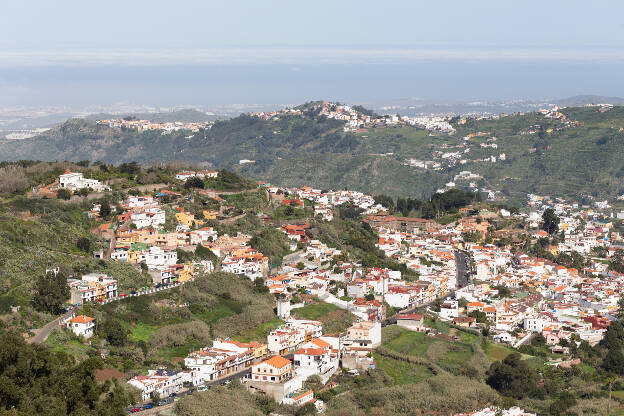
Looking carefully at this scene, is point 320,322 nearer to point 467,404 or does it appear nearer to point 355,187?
point 467,404

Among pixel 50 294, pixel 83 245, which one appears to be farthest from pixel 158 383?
pixel 83 245

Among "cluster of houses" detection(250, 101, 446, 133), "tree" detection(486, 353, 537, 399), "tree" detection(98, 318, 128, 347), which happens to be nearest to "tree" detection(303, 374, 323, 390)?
"tree" detection(98, 318, 128, 347)

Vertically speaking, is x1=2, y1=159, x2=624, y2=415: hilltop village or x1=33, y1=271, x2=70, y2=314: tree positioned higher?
x1=33, y1=271, x2=70, y2=314: tree

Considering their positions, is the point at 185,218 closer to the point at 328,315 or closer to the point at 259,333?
the point at 328,315

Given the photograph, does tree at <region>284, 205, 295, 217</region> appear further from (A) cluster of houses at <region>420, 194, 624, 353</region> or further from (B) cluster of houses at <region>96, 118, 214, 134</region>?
(B) cluster of houses at <region>96, 118, 214, 134</region>

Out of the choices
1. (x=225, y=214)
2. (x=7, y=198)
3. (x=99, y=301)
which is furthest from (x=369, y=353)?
(x=7, y=198)

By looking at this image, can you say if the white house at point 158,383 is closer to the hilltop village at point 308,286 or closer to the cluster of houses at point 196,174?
the hilltop village at point 308,286

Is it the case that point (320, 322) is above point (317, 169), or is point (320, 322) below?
above
